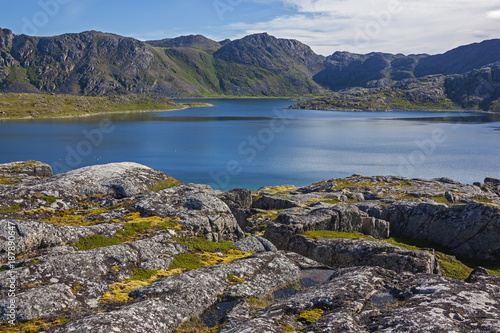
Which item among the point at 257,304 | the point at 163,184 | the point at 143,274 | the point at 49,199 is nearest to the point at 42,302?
the point at 143,274

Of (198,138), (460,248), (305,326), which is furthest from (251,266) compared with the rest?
(198,138)

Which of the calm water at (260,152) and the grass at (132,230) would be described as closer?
the grass at (132,230)

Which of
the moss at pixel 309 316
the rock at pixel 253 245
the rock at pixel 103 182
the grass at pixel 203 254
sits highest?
the rock at pixel 103 182

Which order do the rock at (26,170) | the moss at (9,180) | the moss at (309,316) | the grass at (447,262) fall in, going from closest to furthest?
the moss at (309,316)
the grass at (447,262)
the moss at (9,180)
the rock at (26,170)

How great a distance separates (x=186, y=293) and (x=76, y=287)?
5236 mm

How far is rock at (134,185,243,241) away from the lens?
85.6 feet

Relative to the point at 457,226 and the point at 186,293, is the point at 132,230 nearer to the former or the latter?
the point at 186,293

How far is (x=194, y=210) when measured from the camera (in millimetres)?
27469

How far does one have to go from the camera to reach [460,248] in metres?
33.7

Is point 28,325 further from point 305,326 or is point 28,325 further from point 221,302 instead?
point 305,326

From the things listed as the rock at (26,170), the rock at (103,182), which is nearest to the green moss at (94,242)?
the rock at (103,182)

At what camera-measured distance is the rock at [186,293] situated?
13305 millimetres

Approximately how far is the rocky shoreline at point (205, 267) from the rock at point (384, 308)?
2.8 inches

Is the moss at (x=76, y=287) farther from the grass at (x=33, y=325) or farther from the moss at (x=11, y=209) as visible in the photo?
the moss at (x=11, y=209)
